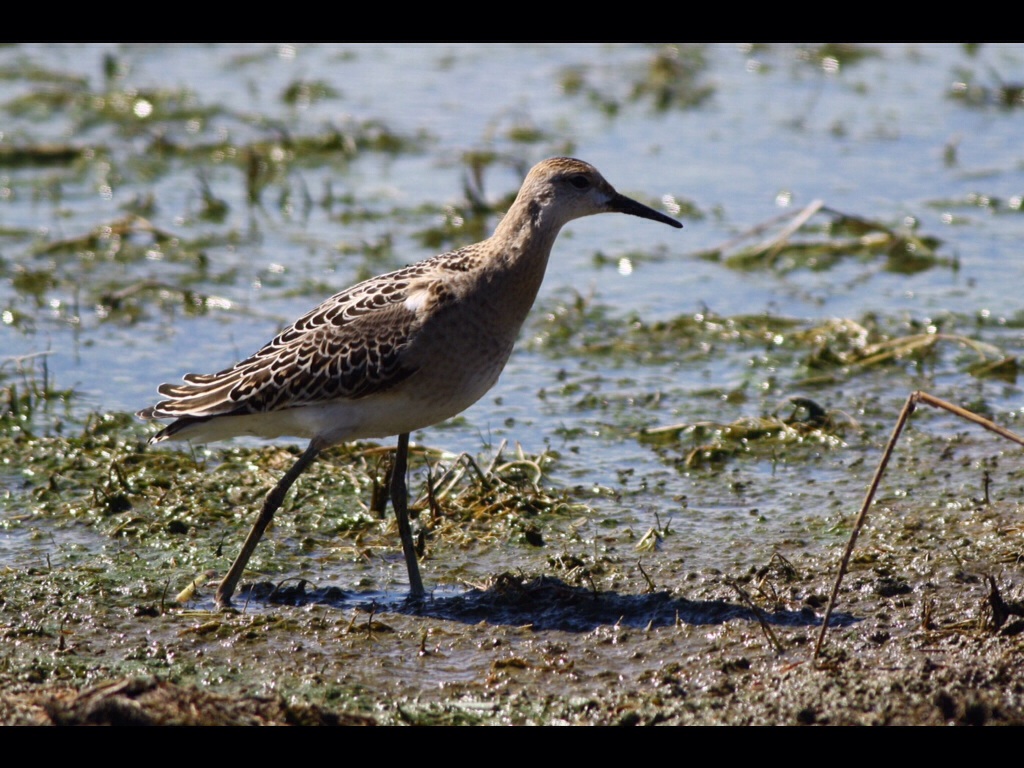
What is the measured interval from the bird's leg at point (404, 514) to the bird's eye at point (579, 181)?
151 cm

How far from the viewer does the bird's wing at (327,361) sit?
7168 mm


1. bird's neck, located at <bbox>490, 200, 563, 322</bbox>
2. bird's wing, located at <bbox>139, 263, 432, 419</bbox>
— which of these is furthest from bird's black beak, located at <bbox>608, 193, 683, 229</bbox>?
bird's wing, located at <bbox>139, 263, 432, 419</bbox>

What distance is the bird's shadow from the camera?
6809mm

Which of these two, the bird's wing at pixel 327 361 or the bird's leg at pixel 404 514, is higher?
the bird's wing at pixel 327 361

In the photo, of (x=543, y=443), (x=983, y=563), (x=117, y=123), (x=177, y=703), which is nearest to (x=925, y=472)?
(x=983, y=563)

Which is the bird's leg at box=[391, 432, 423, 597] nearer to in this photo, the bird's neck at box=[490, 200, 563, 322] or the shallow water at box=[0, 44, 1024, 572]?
the bird's neck at box=[490, 200, 563, 322]

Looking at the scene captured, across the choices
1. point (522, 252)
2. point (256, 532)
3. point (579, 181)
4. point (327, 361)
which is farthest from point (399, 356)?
point (579, 181)

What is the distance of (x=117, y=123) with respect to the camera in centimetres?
1570

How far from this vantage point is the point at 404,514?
293 inches

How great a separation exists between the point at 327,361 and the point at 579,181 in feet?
5.11

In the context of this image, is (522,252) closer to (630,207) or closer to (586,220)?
(630,207)

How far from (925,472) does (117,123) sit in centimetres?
1012

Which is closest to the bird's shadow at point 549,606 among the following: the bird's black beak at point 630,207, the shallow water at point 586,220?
the shallow water at point 586,220

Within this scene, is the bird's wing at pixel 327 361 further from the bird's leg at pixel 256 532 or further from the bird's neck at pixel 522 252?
the bird's neck at pixel 522 252
